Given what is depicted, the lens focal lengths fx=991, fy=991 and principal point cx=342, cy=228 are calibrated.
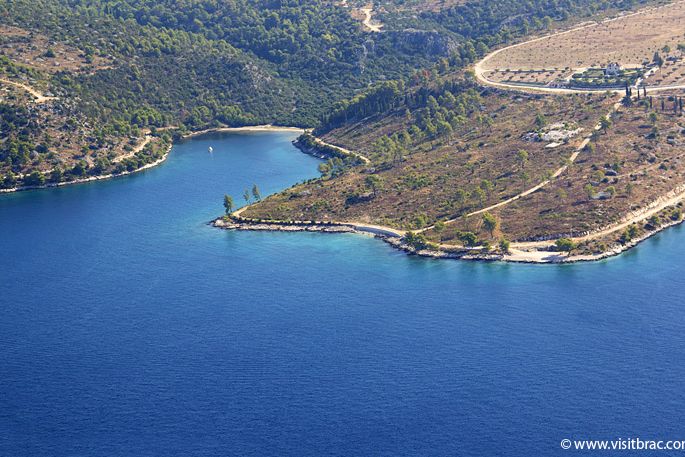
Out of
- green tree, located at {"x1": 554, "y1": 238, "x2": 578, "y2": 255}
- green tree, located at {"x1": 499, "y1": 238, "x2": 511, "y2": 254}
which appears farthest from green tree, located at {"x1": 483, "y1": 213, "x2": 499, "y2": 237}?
green tree, located at {"x1": 554, "y1": 238, "x2": 578, "y2": 255}

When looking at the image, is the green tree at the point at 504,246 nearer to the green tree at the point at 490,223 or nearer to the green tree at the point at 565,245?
the green tree at the point at 490,223

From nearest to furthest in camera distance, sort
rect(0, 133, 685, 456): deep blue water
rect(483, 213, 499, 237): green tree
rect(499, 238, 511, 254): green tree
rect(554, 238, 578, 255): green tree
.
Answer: rect(0, 133, 685, 456): deep blue water
rect(554, 238, 578, 255): green tree
rect(499, 238, 511, 254): green tree
rect(483, 213, 499, 237): green tree

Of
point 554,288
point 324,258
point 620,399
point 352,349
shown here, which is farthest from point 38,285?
point 620,399

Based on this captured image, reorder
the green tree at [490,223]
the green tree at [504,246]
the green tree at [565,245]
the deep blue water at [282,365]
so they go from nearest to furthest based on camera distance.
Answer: the deep blue water at [282,365] → the green tree at [565,245] → the green tree at [504,246] → the green tree at [490,223]

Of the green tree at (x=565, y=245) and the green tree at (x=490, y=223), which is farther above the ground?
the green tree at (x=490, y=223)

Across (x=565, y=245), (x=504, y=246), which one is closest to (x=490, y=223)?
(x=504, y=246)

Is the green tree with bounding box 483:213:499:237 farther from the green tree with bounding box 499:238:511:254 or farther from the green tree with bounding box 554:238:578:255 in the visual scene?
the green tree with bounding box 554:238:578:255

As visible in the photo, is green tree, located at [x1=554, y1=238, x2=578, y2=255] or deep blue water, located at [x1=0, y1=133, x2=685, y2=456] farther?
green tree, located at [x1=554, y1=238, x2=578, y2=255]

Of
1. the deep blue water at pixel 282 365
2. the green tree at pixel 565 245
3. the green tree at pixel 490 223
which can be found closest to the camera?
the deep blue water at pixel 282 365

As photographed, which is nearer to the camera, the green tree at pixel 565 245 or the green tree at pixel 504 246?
the green tree at pixel 565 245

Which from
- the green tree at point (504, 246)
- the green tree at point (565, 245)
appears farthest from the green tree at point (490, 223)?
the green tree at point (565, 245)

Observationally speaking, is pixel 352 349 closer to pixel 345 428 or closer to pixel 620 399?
pixel 345 428
